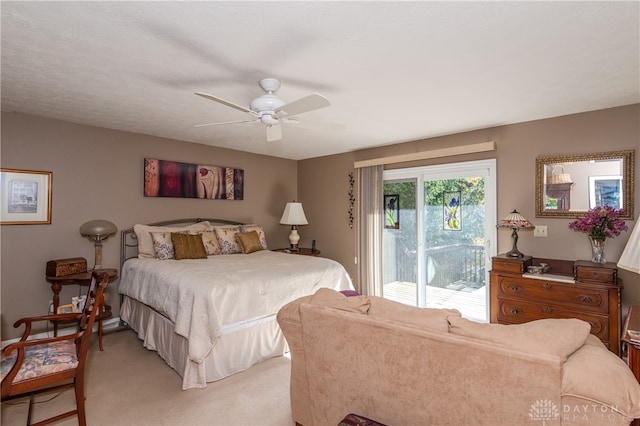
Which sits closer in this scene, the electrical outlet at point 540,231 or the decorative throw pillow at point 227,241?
the electrical outlet at point 540,231

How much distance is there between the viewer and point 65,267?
11.0 feet

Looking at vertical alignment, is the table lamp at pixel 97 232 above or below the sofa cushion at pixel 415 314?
above

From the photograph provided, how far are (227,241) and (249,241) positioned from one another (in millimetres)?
300

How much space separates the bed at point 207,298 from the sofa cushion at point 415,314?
157cm

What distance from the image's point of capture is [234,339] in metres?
2.93

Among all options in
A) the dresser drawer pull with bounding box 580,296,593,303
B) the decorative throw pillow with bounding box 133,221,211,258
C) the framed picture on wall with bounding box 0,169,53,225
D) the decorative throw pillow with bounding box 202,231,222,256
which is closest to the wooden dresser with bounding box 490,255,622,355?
the dresser drawer pull with bounding box 580,296,593,303

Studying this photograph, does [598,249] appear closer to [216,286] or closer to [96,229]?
[216,286]

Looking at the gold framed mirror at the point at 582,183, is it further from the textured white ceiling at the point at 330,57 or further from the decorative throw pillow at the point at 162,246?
the decorative throw pillow at the point at 162,246

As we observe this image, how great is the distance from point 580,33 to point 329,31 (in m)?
1.42

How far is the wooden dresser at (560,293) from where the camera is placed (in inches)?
A: 110

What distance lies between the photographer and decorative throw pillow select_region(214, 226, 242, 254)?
4457mm

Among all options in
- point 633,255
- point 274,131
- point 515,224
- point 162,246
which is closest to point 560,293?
point 515,224

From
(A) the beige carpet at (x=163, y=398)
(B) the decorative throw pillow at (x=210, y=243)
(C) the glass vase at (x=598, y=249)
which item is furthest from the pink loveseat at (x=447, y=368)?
(B) the decorative throw pillow at (x=210, y=243)

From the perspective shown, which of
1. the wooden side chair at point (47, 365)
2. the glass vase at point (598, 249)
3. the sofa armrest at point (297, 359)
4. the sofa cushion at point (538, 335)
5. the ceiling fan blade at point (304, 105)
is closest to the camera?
the sofa cushion at point (538, 335)
